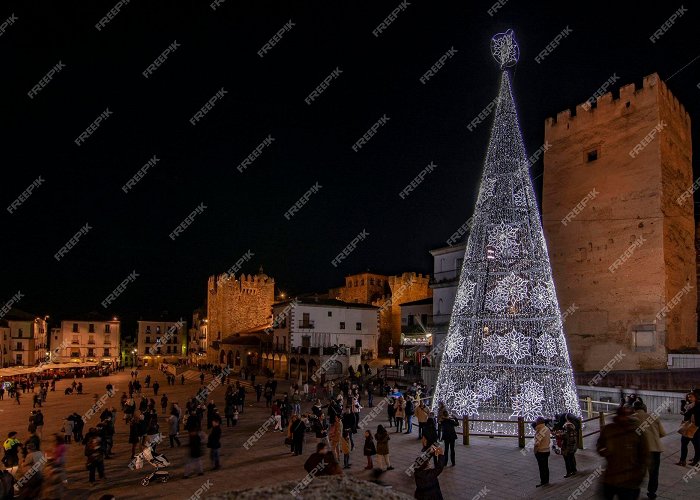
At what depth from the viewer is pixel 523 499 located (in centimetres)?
973

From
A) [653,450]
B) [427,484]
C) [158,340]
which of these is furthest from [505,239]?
[158,340]

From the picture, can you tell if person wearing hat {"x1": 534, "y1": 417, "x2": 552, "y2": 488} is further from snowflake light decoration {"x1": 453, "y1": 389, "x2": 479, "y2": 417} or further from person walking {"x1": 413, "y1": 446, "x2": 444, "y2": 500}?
snowflake light decoration {"x1": 453, "y1": 389, "x2": 479, "y2": 417}

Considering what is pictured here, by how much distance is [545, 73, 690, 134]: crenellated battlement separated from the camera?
2480cm

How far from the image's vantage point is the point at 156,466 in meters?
12.9

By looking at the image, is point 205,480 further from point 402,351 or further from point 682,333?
point 402,351

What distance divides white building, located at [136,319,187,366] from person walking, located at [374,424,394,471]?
3176 inches

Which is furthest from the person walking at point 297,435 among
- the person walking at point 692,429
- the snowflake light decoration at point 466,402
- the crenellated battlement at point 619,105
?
the crenellated battlement at point 619,105

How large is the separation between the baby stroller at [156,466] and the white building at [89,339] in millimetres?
67551

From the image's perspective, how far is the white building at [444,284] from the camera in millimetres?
37469

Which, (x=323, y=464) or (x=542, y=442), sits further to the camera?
(x=542, y=442)

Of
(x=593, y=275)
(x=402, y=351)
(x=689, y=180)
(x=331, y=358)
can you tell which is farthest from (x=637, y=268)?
(x=331, y=358)

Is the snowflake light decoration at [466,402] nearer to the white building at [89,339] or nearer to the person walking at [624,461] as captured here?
the person walking at [624,461]

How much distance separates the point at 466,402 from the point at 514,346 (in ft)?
7.23

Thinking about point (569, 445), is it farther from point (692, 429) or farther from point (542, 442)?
point (692, 429)
